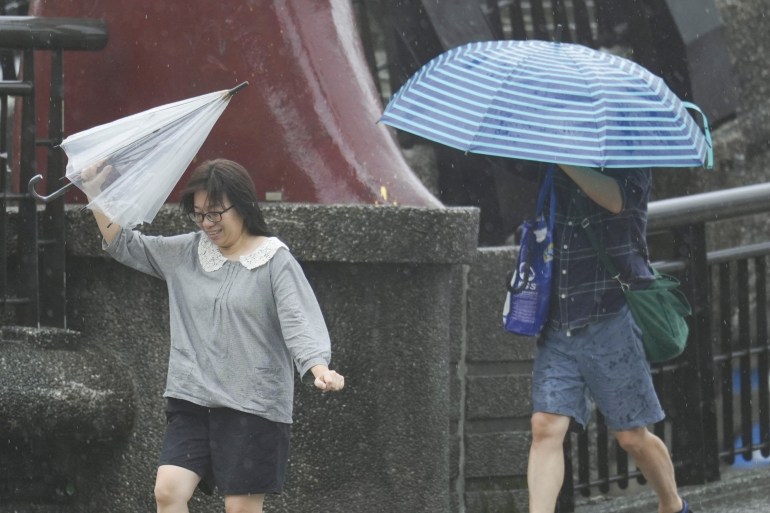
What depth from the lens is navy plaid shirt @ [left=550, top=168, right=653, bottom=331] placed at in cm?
500

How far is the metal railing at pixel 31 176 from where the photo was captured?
5.15 meters

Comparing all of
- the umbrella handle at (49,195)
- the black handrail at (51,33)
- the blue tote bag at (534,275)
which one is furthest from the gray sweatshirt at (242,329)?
the black handrail at (51,33)

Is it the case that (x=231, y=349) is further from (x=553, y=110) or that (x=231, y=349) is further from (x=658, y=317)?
(x=658, y=317)

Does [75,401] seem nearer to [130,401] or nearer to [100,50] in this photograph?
[130,401]

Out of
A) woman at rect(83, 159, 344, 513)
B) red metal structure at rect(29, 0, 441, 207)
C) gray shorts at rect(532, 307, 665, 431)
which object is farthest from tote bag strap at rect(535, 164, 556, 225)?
woman at rect(83, 159, 344, 513)

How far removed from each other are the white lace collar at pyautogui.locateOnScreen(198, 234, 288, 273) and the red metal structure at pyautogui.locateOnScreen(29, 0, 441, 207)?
0.99 metres

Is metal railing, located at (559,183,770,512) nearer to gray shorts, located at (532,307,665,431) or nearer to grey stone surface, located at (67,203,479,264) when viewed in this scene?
gray shorts, located at (532,307,665,431)

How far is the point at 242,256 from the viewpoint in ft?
14.3

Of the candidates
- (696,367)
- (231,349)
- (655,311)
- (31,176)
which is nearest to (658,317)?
(655,311)

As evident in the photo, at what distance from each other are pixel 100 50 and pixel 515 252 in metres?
2.03

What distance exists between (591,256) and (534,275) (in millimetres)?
212

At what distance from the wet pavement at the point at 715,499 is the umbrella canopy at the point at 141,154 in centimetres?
285

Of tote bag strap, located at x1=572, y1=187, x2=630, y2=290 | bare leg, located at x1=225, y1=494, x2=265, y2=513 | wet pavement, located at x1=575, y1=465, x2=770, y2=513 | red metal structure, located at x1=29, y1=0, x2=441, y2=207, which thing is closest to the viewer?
bare leg, located at x1=225, y1=494, x2=265, y2=513

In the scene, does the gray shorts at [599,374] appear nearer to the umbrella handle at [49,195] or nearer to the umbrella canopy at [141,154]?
the umbrella canopy at [141,154]
